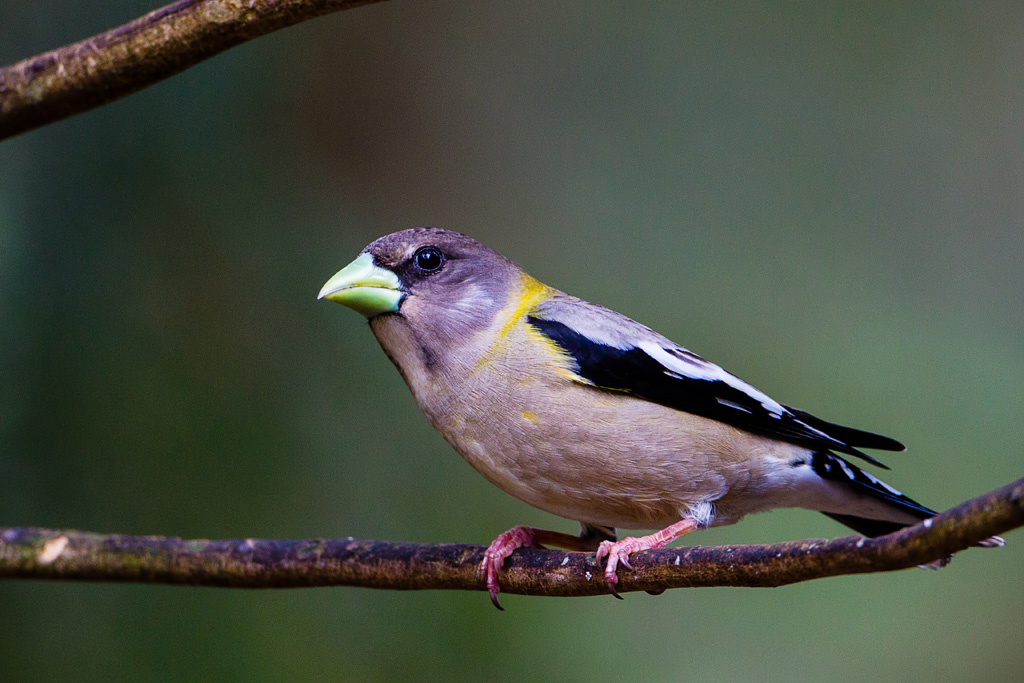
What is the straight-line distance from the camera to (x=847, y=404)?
3.95 meters

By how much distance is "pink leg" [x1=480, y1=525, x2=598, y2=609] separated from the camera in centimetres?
206

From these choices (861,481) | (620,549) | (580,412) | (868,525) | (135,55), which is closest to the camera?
(135,55)

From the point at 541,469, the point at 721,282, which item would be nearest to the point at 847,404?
the point at 721,282

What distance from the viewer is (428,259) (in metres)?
2.12

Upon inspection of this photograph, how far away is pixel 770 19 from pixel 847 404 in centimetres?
191

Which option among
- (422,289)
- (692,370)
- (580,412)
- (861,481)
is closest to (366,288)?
(422,289)

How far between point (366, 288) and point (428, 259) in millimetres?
208

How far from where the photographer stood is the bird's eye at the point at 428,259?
2.10 metres

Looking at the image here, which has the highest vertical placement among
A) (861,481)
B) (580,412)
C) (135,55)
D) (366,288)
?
(135,55)

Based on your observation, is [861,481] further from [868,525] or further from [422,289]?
[422,289]

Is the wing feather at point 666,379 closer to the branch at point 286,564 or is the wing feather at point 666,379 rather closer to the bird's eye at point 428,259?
the bird's eye at point 428,259

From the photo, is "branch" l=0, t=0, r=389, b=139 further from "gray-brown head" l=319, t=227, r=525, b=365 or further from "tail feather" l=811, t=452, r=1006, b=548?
"tail feather" l=811, t=452, r=1006, b=548

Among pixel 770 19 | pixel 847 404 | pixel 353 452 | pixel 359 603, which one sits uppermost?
pixel 770 19

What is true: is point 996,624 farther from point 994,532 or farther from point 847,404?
point 994,532
